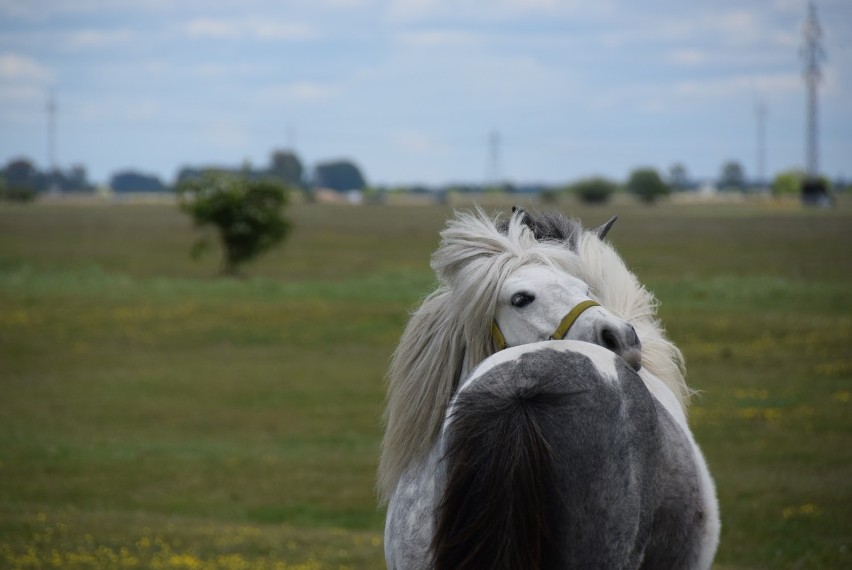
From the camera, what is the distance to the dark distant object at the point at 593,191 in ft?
408

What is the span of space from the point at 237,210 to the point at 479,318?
110 feet

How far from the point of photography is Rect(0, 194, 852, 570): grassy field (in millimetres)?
9336

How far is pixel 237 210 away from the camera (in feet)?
119

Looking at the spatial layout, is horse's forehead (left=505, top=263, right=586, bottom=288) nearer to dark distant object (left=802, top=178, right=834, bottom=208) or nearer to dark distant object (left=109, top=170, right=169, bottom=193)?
dark distant object (left=802, top=178, right=834, bottom=208)

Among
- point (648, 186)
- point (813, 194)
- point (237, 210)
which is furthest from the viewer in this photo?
point (648, 186)

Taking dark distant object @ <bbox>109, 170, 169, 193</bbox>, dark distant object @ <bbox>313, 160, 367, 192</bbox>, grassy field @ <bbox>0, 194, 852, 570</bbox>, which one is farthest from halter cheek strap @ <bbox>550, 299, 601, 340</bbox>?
dark distant object @ <bbox>109, 170, 169, 193</bbox>

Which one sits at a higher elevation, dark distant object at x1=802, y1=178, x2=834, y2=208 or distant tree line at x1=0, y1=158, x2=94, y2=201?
distant tree line at x1=0, y1=158, x2=94, y2=201

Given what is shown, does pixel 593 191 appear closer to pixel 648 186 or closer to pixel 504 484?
pixel 648 186

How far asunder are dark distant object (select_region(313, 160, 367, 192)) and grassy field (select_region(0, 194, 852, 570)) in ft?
485

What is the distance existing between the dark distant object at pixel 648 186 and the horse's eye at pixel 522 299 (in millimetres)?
125587

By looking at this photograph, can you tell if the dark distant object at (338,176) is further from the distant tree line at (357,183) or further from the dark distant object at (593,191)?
the dark distant object at (593,191)

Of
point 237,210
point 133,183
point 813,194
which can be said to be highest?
point 133,183

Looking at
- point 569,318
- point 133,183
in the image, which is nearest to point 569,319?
point 569,318

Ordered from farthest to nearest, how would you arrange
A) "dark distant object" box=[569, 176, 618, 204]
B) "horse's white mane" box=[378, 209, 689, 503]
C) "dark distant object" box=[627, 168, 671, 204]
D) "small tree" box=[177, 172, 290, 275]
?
"dark distant object" box=[627, 168, 671, 204] < "dark distant object" box=[569, 176, 618, 204] < "small tree" box=[177, 172, 290, 275] < "horse's white mane" box=[378, 209, 689, 503]
